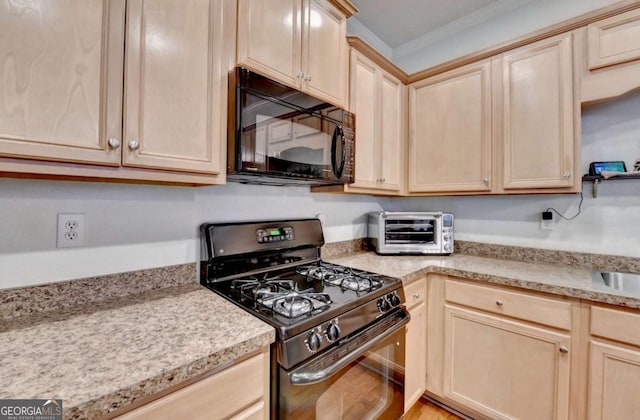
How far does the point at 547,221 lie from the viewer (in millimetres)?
1833

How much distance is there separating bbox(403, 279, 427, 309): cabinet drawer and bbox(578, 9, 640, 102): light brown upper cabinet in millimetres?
1340

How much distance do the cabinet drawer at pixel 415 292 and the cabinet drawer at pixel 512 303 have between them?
132 mm

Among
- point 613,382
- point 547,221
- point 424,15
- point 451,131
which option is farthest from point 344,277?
point 424,15

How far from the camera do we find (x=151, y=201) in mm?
1190

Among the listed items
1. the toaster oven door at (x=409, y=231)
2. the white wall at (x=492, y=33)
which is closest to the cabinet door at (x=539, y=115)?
the white wall at (x=492, y=33)

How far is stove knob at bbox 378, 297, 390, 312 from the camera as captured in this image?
1228 millimetres

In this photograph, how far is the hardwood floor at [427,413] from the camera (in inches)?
66.8

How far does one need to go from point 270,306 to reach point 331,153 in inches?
33.0

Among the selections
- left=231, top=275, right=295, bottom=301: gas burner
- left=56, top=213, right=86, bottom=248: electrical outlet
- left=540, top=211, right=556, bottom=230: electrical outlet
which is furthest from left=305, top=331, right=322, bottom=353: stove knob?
left=540, top=211, right=556, bottom=230: electrical outlet

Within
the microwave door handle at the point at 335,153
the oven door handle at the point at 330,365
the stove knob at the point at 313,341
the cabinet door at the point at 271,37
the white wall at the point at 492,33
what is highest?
the white wall at the point at 492,33

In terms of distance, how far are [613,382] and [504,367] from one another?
0.41 meters

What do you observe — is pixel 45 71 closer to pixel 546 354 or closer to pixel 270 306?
pixel 270 306

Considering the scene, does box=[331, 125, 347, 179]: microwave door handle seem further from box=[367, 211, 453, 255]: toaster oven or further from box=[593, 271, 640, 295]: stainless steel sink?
box=[593, 271, 640, 295]: stainless steel sink

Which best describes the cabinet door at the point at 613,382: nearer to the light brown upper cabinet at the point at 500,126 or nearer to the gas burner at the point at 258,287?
the light brown upper cabinet at the point at 500,126
